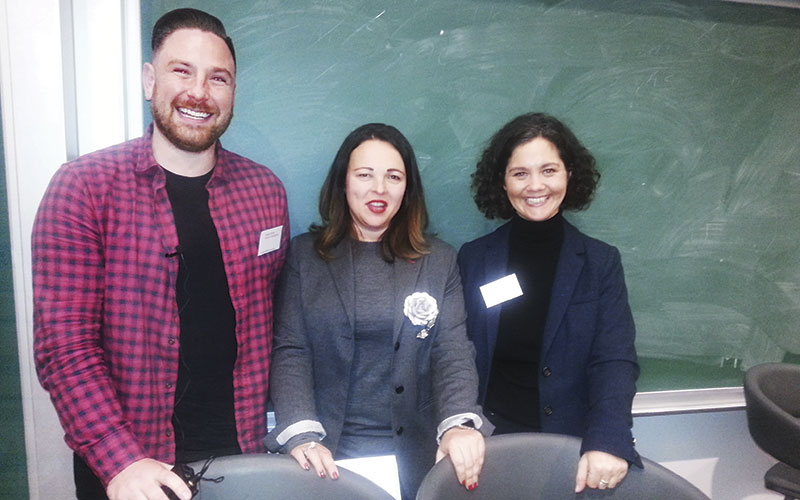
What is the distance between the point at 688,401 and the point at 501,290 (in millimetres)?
1078

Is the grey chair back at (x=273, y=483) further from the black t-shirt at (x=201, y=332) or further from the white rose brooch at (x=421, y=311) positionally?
the white rose brooch at (x=421, y=311)

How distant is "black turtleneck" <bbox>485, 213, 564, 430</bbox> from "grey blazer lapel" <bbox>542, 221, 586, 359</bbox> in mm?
30

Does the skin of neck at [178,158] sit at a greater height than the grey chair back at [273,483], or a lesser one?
greater

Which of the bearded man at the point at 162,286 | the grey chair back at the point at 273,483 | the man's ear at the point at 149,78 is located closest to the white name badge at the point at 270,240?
the bearded man at the point at 162,286

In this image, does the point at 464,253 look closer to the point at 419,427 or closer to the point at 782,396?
the point at 419,427

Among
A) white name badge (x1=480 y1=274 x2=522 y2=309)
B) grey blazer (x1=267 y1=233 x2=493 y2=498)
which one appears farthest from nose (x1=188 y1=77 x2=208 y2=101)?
white name badge (x1=480 y1=274 x2=522 y2=309)

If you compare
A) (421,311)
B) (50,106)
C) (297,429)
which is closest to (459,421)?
(421,311)

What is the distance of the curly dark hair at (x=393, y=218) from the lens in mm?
1494

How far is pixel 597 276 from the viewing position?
1.50 m

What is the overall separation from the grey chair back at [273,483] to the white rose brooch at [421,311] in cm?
48

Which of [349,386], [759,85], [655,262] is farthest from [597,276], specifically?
[759,85]

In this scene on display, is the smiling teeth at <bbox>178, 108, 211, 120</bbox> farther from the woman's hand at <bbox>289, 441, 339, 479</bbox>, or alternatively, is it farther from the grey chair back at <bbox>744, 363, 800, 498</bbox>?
the grey chair back at <bbox>744, 363, 800, 498</bbox>

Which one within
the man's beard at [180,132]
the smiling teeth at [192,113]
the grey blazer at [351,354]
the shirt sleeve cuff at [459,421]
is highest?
the smiling teeth at [192,113]

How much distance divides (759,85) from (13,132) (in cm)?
249
